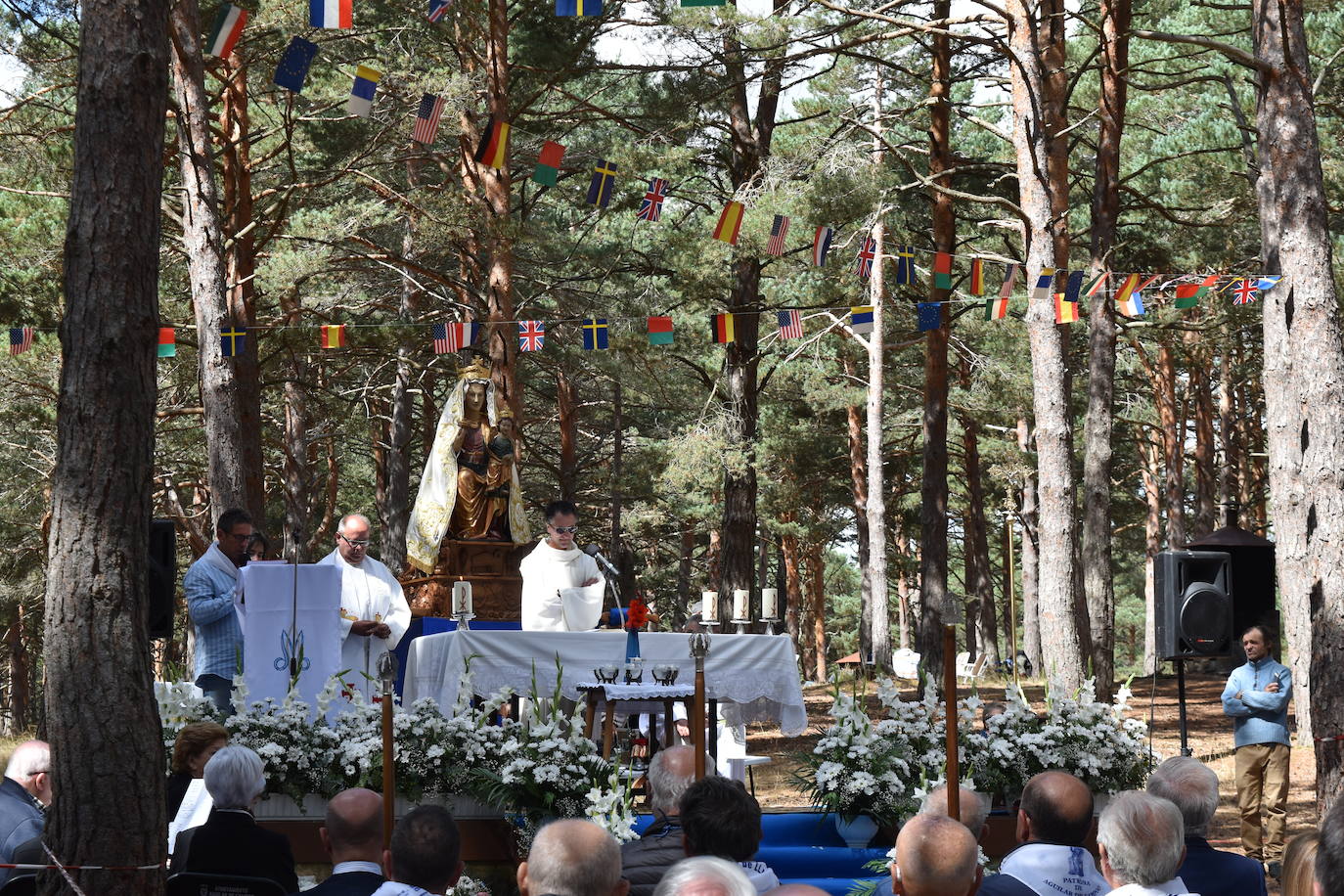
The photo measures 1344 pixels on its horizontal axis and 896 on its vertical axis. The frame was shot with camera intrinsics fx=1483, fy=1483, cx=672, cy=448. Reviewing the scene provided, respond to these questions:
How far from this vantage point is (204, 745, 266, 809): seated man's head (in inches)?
173

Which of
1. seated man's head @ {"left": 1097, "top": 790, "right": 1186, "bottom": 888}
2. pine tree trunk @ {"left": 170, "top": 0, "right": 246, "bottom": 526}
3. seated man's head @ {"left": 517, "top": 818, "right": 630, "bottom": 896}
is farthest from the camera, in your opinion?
pine tree trunk @ {"left": 170, "top": 0, "right": 246, "bottom": 526}

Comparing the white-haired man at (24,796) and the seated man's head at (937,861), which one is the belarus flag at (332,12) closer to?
the white-haired man at (24,796)

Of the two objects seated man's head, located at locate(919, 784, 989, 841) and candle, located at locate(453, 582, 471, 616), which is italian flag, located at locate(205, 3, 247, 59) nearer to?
candle, located at locate(453, 582, 471, 616)

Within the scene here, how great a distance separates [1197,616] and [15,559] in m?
24.2

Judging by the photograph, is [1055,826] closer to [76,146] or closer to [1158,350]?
[76,146]

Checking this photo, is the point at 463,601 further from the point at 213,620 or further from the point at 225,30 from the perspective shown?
the point at 225,30

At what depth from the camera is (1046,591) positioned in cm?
1096

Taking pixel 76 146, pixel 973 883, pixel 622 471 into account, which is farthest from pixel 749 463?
pixel 973 883

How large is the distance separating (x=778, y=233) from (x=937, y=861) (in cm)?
1208

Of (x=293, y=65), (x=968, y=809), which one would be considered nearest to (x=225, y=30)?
(x=293, y=65)

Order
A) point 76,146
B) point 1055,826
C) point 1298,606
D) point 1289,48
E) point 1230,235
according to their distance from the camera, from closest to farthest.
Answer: point 1055,826 → point 76,146 → point 1289,48 → point 1298,606 → point 1230,235

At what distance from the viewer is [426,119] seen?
1295cm

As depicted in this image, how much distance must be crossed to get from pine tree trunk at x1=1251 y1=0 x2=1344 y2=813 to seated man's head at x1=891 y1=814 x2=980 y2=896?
212 inches

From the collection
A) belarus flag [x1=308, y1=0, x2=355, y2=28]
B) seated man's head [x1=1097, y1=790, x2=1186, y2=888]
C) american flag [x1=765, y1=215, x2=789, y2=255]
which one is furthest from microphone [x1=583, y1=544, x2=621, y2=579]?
american flag [x1=765, y1=215, x2=789, y2=255]
